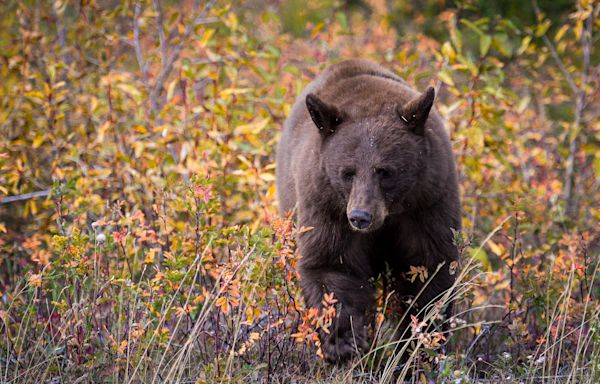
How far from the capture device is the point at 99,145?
5.61m

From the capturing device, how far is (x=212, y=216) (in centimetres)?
498

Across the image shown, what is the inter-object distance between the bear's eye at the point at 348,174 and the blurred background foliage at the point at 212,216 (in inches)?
16.8

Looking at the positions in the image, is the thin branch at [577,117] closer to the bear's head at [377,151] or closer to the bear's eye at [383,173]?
the bear's head at [377,151]

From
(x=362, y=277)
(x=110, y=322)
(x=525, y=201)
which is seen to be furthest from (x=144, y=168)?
(x=525, y=201)

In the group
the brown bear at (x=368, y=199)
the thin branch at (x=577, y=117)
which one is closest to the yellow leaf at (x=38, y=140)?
the brown bear at (x=368, y=199)

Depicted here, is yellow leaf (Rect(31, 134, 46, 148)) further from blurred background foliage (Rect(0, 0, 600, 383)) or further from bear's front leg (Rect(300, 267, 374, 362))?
bear's front leg (Rect(300, 267, 374, 362))

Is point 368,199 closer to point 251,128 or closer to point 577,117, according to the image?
point 251,128

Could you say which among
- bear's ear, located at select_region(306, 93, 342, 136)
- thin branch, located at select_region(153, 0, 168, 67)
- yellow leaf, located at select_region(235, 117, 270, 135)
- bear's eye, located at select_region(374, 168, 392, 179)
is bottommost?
yellow leaf, located at select_region(235, 117, 270, 135)

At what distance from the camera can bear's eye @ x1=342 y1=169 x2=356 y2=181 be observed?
3.62m

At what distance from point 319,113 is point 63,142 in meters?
2.41

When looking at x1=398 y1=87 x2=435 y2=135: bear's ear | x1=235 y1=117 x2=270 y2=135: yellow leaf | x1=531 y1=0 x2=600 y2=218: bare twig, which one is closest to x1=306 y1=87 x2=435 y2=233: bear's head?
x1=398 y1=87 x2=435 y2=135: bear's ear

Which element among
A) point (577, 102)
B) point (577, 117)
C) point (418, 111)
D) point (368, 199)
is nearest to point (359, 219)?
point (368, 199)

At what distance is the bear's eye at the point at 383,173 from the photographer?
11.8 feet

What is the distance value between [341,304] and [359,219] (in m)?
0.50
